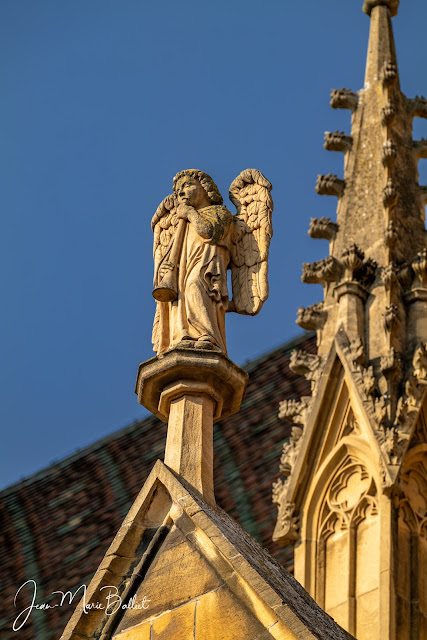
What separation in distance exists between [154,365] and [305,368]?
13.2 feet

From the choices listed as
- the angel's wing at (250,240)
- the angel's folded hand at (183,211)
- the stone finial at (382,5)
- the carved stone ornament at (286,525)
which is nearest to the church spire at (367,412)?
the carved stone ornament at (286,525)

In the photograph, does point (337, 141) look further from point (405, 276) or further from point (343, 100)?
point (405, 276)

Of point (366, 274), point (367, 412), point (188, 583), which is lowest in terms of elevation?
point (188, 583)

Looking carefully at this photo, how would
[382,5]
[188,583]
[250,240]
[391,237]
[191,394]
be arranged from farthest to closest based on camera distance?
[382,5] → [391,237] → [250,240] → [191,394] → [188,583]

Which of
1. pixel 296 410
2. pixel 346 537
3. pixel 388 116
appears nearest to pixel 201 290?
pixel 346 537

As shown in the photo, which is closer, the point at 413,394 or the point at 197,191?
the point at 197,191

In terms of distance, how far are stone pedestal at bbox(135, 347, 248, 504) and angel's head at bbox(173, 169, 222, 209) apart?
1.11 metres

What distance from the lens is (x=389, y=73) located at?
14.8 meters

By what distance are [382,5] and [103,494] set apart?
5.88 metres

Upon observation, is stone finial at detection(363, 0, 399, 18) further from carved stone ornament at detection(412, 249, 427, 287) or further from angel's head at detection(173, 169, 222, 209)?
angel's head at detection(173, 169, 222, 209)

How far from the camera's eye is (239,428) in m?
17.6

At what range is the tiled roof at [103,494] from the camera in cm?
1506

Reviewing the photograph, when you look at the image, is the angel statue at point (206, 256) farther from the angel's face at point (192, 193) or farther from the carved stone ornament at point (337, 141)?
the carved stone ornament at point (337, 141)

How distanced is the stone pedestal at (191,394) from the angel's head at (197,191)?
3.64 feet
